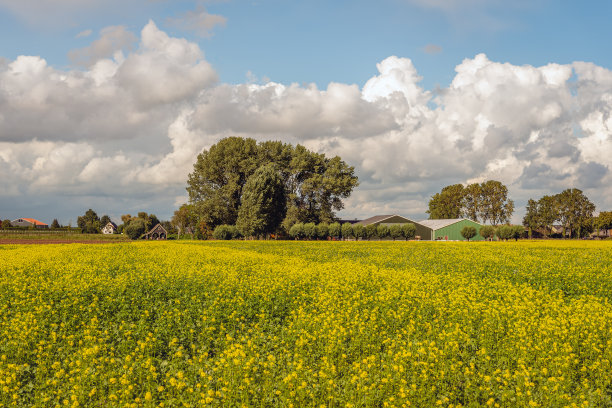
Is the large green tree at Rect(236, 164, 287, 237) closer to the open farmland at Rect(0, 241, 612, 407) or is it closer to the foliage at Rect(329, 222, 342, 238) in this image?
the foliage at Rect(329, 222, 342, 238)

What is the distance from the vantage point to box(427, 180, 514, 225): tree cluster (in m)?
120

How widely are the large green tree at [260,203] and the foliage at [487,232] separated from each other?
45.6 metres

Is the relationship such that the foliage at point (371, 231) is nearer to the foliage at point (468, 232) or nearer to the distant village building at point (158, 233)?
the foliage at point (468, 232)

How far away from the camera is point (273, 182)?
7988cm

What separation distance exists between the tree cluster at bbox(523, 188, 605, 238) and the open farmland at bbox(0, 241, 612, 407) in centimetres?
12085

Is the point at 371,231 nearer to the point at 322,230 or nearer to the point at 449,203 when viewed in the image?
the point at 322,230

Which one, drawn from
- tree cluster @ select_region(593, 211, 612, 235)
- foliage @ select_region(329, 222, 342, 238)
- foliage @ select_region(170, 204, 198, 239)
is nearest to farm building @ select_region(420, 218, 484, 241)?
foliage @ select_region(329, 222, 342, 238)

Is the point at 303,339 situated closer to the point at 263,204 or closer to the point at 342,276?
the point at 342,276

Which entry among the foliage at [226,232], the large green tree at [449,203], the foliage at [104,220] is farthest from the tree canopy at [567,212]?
the foliage at [104,220]

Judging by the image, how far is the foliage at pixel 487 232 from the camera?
94062 millimetres

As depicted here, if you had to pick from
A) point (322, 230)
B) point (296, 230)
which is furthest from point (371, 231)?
point (296, 230)

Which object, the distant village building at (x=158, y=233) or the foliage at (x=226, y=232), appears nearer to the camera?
the foliage at (x=226, y=232)

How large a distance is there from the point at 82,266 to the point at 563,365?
21.7 metres

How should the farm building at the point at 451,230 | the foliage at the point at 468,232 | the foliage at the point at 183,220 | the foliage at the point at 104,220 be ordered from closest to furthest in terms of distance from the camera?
the foliage at the point at 468,232, the farm building at the point at 451,230, the foliage at the point at 183,220, the foliage at the point at 104,220
